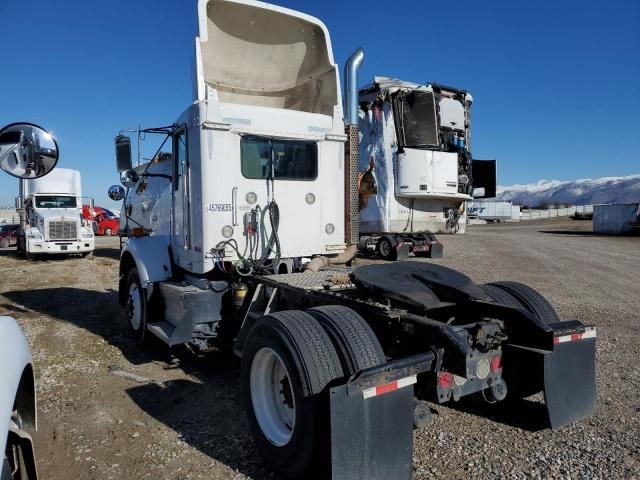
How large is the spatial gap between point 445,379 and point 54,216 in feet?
60.4

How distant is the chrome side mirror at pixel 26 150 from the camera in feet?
8.64

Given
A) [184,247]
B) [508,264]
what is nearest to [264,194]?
[184,247]

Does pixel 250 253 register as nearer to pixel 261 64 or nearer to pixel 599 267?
pixel 261 64

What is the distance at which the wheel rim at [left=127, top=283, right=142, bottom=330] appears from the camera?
6.37 metres

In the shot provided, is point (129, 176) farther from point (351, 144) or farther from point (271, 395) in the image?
point (271, 395)

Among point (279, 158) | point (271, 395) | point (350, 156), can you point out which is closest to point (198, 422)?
point (271, 395)

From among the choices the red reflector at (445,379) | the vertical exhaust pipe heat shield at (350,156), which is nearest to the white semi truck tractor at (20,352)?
the red reflector at (445,379)

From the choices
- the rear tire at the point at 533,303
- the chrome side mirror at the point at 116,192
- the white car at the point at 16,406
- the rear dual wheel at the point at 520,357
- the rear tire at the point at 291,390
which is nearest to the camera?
the white car at the point at 16,406

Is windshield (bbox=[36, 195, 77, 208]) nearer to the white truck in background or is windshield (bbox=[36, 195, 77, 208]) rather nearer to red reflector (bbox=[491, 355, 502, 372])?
the white truck in background

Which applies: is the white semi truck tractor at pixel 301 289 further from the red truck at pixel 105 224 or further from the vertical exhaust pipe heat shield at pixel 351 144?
the red truck at pixel 105 224

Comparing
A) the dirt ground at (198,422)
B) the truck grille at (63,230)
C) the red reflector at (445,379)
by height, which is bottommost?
the dirt ground at (198,422)

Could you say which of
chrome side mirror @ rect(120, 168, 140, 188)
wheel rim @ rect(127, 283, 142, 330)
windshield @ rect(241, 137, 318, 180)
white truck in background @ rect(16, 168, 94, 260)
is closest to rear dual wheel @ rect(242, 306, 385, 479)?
windshield @ rect(241, 137, 318, 180)

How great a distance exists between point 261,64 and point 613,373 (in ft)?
18.1

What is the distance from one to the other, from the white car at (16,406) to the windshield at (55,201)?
17900 millimetres
